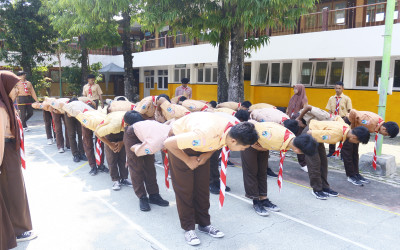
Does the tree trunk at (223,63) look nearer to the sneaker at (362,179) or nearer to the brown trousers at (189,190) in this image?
the sneaker at (362,179)

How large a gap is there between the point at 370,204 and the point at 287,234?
1.77m

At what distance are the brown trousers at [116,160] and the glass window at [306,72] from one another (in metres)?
10.5

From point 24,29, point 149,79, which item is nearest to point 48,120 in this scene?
point 24,29

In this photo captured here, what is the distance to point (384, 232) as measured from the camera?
3830 millimetres

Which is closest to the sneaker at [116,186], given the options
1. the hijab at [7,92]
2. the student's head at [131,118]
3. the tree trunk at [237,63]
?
the student's head at [131,118]

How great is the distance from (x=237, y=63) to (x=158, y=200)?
17.3 ft

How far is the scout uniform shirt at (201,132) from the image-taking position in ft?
9.99

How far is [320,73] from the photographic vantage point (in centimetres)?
1339

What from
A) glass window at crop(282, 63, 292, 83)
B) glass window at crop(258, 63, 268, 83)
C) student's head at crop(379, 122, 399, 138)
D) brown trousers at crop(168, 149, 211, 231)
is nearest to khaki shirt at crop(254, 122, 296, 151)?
brown trousers at crop(168, 149, 211, 231)

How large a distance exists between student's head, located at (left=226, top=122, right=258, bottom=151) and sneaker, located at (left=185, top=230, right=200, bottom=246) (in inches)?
43.6

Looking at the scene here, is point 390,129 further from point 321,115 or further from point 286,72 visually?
point 286,72

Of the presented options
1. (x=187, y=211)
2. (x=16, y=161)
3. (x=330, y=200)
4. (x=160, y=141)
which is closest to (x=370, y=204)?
(x=330, y=200)

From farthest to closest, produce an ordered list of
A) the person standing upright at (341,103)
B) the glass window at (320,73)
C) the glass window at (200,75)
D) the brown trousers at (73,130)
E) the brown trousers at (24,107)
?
the glass window at (200,75) < the glass window at (320,73) < the brown trousers at (24,107) < the person standing upright at (341,103) < the brown trousers at (73,130)

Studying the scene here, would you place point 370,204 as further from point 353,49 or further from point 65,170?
point 353,49
